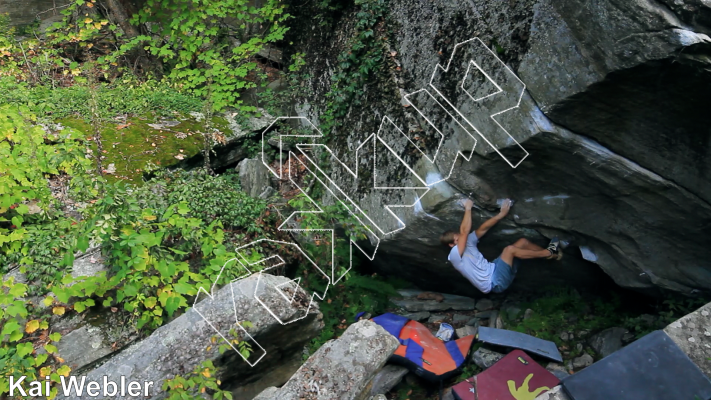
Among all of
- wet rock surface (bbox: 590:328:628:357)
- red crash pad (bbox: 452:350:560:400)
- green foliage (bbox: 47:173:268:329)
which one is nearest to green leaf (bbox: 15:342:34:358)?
green foliage (bbox: 47:173:268:329)

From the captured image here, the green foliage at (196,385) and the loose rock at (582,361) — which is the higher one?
the green foliage at (196,385)

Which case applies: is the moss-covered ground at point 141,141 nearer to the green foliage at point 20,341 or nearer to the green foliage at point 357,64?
the green foliage at point 357,64

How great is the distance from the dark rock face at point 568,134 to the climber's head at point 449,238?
0.12 metres

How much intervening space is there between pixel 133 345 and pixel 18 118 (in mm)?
3299

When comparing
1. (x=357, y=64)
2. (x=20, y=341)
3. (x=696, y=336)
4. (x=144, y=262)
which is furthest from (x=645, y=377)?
(x=20, y=341)

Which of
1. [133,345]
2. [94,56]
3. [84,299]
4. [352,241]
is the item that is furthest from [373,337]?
[94,56]

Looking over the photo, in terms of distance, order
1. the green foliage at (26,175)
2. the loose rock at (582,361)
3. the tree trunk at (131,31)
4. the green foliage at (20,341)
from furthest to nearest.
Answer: the tree trunk at (131,31), the loose rock at (582,361), the green foliage at (26,175), the green foliage at (20,341)

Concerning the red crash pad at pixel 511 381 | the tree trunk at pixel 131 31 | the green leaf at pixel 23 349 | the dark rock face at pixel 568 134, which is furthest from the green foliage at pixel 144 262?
the tree trunk at pixel 131 31

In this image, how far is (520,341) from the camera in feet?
15.6

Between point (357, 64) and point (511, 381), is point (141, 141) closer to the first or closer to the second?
point (357, 64)

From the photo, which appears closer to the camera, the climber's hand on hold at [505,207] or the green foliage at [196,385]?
the green foliage at [196,385]

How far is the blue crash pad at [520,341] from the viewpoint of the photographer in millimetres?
4621

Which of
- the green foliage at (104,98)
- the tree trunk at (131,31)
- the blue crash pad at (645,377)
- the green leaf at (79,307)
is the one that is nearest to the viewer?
the blue crash pad at (645,377)

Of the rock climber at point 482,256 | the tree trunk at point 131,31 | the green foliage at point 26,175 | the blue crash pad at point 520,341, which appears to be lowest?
the blue crash pad at point 520,341
